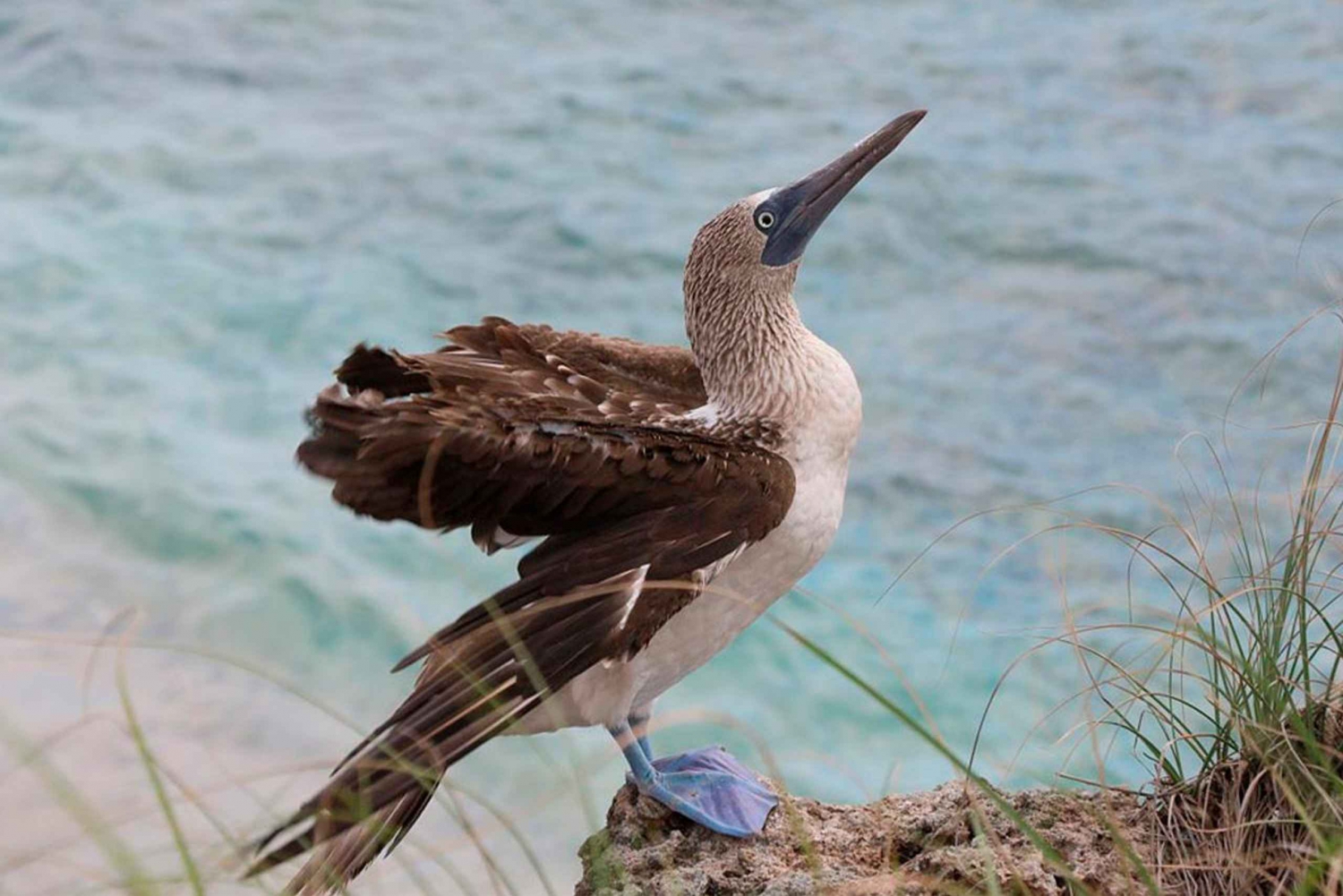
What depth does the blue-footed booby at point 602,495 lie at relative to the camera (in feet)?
11.1

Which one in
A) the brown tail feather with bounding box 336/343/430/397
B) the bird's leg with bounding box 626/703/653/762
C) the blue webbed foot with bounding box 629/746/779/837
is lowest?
the blue webbed foot with bounding box 629/746/779/837

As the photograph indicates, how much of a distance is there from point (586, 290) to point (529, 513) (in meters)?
7.89

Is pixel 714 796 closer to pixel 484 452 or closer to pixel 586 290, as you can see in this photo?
pixel 484 452

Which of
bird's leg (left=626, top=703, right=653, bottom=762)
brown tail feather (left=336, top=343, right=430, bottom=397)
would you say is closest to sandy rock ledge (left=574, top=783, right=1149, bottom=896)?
bird's leg (left=626, top=703, right=653, bottom=762)

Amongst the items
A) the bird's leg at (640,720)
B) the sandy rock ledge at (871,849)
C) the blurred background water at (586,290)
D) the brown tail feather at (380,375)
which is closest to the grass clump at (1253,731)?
the sandy rock ledge at (871,849)

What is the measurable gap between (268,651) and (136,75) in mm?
5705

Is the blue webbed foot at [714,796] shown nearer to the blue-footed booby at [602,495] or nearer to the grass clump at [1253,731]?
the blue-footed booby at [602,495]

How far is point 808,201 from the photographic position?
422 centimetres

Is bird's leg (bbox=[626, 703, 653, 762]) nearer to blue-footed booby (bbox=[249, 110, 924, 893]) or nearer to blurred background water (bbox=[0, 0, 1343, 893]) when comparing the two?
blue-footed booby (bbox=[249, 110, 924, 893])

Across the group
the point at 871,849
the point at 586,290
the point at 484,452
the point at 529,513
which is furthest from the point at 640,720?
the point at 586,290

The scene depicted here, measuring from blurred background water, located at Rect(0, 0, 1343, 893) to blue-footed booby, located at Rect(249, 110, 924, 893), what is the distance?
3.63 meters

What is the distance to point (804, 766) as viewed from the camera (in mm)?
8898

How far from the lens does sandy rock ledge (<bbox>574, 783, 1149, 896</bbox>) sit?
11.3 ft

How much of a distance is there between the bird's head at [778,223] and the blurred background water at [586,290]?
3729 mm
